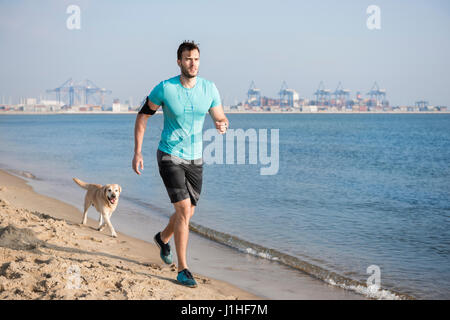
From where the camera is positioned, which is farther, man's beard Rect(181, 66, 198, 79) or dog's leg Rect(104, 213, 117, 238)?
dog's leg Rect(104, 213, 117, 238)

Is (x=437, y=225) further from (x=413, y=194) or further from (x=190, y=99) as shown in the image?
(x=190, y=99)

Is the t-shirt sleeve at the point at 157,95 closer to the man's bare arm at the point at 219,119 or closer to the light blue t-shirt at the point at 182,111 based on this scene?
the light blue t-shirt at the point at 182,111

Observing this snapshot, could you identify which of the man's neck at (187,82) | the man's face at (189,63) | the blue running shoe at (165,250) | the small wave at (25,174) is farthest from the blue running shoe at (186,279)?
the small wave at (25,174)

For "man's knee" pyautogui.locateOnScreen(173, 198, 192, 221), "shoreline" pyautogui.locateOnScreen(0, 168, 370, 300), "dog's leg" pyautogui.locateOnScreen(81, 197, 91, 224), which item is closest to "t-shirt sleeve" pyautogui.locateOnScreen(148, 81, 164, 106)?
"man's knee" pyautogui.locateOnScreen(173, 198, 192, 221)

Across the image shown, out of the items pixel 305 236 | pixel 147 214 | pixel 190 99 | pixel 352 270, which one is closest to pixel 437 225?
pixel 305 236

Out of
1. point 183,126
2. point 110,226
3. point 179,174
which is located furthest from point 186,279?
point 110,226

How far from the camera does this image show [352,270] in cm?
523

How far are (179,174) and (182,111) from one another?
0.52 metres

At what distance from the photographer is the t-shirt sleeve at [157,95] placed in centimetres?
349

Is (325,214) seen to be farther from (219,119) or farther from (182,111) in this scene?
(182,111)

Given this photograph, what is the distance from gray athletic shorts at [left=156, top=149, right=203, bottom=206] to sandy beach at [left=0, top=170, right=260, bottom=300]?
79 cm

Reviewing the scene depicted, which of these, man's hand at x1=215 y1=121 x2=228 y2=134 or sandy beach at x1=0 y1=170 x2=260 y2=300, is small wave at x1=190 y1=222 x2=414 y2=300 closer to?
sandy beach at x1=0 y1=170 x2=260 y2=300

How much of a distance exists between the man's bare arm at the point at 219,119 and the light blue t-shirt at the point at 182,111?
8 centimetres

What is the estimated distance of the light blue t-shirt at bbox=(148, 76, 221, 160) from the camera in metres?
3.49
